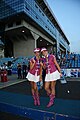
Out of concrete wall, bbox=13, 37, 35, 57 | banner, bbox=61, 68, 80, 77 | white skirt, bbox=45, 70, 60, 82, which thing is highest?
concrete wall, bbox=13, 37, 35, 57

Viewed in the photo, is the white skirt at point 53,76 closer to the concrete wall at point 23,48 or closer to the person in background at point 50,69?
the person in background at point 50,69

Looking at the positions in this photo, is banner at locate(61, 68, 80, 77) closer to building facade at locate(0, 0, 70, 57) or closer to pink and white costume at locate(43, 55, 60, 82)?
→ building facade at locate(0, 0, 70, 57)

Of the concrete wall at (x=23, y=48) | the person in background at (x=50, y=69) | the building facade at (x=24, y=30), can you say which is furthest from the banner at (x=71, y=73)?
the person in background at (x=50, y=69)

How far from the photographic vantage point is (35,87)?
4.21 metres

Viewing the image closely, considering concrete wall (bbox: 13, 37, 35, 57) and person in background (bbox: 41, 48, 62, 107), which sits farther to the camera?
concrete wall (bbox: 13, 37, 35, 57)

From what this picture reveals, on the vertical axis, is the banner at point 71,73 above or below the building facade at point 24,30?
below

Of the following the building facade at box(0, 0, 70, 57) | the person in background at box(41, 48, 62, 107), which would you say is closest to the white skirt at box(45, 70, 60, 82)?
the person in background at box(41, 48, 62, 107)

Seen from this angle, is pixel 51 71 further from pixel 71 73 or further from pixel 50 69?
pixel 71 73

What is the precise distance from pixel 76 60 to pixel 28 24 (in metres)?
14.0

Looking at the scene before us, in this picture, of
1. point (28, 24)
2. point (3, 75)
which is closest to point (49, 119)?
point (3, 75)

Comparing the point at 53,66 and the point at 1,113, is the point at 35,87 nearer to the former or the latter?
the point at 53,66

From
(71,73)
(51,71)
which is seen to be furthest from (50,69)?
(71,73)

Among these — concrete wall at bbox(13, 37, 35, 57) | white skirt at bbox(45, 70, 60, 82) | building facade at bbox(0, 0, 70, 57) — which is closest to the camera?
white skirt at bbox(45, 70, 60, 82)

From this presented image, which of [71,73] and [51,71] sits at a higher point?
[51,71]
